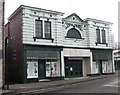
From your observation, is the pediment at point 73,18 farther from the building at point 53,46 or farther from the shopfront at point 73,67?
the shopfront at point 73,67

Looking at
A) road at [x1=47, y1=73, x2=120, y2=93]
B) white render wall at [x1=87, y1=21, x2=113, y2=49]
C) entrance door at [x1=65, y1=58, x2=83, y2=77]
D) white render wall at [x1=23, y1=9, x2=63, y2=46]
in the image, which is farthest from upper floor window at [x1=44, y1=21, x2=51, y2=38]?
road at [x1=47, y1=73, x2=120, y2=93]

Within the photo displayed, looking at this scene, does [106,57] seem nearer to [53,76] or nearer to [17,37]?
[53,76]

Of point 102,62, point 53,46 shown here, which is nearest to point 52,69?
point 53,46

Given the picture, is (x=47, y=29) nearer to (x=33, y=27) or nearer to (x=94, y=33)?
(x=33, y=27)

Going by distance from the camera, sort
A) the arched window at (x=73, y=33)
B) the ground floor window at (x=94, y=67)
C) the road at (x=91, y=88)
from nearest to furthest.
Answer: the road at (x=91, y=88) < the arched window at (x=73, y=33) < the ground floor window at (x=94, y=67)

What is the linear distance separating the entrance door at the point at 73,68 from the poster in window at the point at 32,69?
202 inches

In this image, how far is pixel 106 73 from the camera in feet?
110

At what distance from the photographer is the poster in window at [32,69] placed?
24727mm

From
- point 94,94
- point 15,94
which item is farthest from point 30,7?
point 94,94

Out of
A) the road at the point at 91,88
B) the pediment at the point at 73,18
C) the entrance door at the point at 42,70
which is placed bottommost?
the road at the point at 91,88

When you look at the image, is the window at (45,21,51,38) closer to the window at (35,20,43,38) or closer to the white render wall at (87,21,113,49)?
the window at (35,20,43,38)

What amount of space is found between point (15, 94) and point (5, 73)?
474 centimetres

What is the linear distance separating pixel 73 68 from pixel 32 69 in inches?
270

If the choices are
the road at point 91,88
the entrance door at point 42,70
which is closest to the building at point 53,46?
the entrance door at point 42,70
